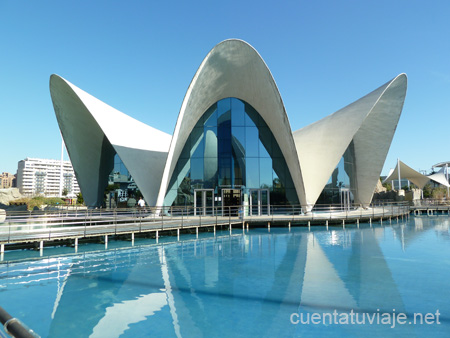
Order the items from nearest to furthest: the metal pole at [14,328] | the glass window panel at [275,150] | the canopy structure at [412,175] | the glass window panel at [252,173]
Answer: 1. the metal pole at [14,328]
2. the glass window panel at [252,173]
3. the glass window panel at [275,150]
4. the canopy structure at [412,175]

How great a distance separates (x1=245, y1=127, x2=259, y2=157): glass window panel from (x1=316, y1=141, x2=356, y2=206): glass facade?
19.3 feet

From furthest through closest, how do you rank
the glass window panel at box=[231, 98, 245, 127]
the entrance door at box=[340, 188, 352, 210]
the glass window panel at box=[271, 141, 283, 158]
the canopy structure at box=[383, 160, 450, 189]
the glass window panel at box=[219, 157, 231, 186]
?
the canopy structure at box=[383, 160, 450, 189], the entrance door at box=[340, 188, 352, 210], the glass window panel at box=[231, 98, 245, 127], the glass window panel at box=[271, 141, 283, 158], the glass window panel at box=[219, 157, 231, 186]

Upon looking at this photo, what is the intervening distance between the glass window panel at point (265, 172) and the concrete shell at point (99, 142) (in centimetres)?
744

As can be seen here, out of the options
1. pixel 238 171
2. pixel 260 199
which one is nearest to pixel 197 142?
pixel 238 171

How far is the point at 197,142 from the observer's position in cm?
2169

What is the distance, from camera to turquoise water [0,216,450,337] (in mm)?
4871

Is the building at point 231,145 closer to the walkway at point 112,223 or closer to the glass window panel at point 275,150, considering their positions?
the glass window panel at point 275,150

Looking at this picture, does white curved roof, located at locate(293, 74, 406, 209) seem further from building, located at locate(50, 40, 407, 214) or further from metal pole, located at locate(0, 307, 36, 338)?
metal pole, located at locate(0, 307, 36, 338)

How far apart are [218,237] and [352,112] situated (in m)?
14.1

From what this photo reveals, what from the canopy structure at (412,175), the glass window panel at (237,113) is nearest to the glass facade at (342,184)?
the glass window panel at (237,113)

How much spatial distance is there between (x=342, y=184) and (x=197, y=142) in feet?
38.3

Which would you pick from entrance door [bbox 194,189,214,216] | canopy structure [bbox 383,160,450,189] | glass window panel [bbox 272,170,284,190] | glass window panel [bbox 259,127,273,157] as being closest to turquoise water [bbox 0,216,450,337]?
entrance door [bbox 194,189,214,216]

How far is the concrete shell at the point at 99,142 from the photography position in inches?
779

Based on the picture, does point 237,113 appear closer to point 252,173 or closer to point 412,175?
point 252,173
